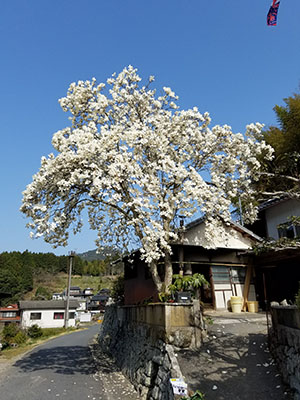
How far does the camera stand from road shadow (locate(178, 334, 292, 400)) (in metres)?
7.11

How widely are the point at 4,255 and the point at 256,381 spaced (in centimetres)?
7977

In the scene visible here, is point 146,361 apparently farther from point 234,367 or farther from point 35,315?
point 35,315

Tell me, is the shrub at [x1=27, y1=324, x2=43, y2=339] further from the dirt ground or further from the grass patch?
the grass patch

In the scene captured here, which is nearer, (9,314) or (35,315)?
(35,315)

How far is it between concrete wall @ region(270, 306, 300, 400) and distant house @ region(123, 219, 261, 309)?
25.4 ft

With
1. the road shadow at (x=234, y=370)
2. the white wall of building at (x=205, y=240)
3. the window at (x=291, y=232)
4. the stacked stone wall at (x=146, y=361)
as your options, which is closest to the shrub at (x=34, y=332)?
the stacked stone wall at (x=146, y=361)

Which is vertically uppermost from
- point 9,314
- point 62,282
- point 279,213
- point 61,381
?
Result: point 279,213

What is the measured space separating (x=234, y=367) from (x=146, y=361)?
3523 mm

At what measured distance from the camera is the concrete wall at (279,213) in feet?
59.0

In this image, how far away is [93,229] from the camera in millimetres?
12938

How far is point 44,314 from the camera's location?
152 ft

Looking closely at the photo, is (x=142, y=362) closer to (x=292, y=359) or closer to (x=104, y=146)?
(x=292, y=359)

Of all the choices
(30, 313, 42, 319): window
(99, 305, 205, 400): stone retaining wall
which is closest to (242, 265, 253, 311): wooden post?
(99, 305, 205, 400): stone retaining wall

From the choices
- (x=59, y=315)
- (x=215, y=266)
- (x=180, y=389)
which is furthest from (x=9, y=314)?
(x=180, y=389)
